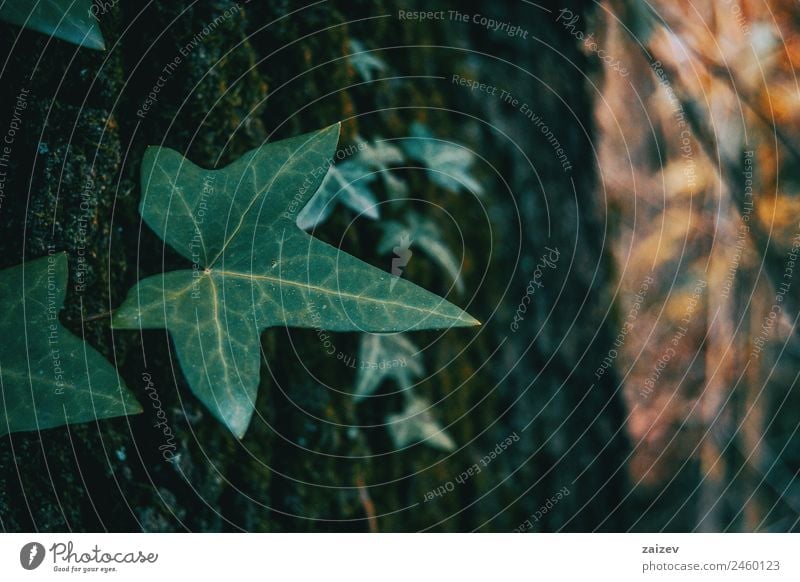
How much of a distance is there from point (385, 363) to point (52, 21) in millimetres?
441

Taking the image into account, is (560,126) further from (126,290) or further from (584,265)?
(126,290)

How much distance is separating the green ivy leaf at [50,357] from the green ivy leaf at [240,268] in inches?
2.3

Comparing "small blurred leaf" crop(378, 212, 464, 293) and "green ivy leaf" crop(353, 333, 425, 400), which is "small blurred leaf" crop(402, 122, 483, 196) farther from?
"green ivy leaf" crop(353, 333, 425, 400)

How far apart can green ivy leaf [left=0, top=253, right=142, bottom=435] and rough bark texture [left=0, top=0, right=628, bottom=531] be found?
0.01 m

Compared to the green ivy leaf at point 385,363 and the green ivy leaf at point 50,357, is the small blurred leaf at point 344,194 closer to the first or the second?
the green ivy leaf at point 385,363

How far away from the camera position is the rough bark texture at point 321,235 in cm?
54

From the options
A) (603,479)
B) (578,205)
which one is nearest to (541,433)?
(603,479)

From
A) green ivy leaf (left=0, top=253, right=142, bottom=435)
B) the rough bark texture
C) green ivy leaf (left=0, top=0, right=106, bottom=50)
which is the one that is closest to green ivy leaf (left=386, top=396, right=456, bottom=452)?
the rough bark texture

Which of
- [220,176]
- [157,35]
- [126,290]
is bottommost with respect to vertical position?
[126,290]

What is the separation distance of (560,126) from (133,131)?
40 centimetres

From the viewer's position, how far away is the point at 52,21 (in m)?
0.53

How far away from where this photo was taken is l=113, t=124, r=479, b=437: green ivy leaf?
1.74 ft

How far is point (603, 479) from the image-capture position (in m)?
0.61

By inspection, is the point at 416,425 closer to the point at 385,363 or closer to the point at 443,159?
the point at 385,363
